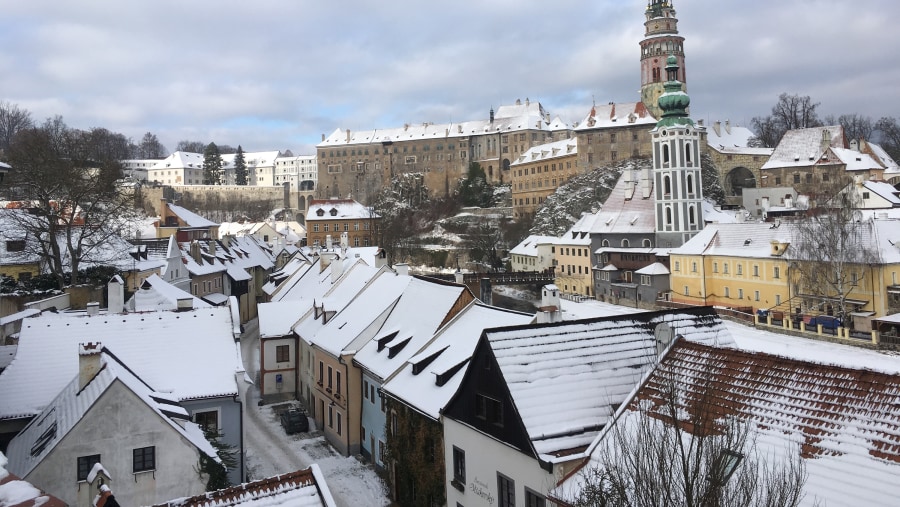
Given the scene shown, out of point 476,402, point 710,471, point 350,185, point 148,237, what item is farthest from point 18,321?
point 350,185

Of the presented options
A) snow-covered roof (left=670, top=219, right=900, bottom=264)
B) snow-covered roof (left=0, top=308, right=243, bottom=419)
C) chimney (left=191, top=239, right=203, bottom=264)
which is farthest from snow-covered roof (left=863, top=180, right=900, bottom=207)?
snow-covered roof (left=0, top=308, right=243, bottom=419)

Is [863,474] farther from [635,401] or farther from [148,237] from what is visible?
[148,237]

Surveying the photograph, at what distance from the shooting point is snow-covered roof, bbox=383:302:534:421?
56.0 ft

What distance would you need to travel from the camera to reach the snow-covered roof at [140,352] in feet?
55.8

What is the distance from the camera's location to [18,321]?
24.6m

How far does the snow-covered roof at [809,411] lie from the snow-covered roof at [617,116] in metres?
75.7

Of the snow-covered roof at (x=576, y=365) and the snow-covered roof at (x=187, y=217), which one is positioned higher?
the snow-covered roof at (x=187, y=217)

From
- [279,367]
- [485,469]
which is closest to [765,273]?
[279,367]

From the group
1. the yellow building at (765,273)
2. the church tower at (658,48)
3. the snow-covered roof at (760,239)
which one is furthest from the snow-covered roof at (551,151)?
the yellow building at (765,273)

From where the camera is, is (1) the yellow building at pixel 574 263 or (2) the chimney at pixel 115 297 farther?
(1) the yellow building at pixel 574 263

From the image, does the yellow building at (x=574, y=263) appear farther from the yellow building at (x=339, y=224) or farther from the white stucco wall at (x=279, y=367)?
the white stucco wall at (x=279, y=367)

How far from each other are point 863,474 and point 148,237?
56510mm

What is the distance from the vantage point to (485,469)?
45.6 feet

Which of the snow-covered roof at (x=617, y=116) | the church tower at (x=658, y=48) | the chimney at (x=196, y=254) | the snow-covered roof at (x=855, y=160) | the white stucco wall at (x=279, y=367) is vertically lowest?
the white stucco wall at (x=279, y=367)
